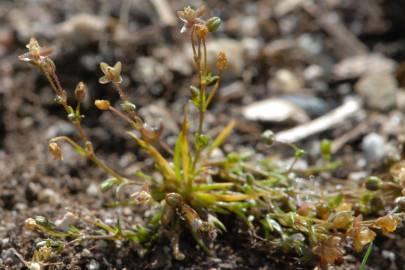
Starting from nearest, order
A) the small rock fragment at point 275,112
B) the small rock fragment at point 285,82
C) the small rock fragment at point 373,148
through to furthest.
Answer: the small rock fragment at point 373,148 → the small rock fragment at point 275,112 → the small rock fragment at point 285,82

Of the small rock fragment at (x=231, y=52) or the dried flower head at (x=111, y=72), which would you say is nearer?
the dried flower head at (x=111, y=72)

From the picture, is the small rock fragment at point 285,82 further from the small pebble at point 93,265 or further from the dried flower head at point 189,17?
the small pebble at point 93,265

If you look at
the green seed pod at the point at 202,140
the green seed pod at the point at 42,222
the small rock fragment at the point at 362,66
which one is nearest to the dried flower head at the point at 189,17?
the green seed pod at the point at 202,140

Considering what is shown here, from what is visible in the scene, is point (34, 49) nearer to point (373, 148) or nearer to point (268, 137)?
point (268, 137)

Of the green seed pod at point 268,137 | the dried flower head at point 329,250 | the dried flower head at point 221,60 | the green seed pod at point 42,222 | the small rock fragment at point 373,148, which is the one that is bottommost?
the dried flower head at point 329,250

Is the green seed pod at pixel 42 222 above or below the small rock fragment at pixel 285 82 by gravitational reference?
below

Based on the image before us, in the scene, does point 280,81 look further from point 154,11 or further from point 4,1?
point 4,1

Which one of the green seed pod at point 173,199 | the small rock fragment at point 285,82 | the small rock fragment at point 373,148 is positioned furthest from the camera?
the small rock fragment at point 285,82

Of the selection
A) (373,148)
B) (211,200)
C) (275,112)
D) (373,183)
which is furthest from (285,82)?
(211,200)

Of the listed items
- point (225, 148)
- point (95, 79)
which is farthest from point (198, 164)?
point (95, 79)
